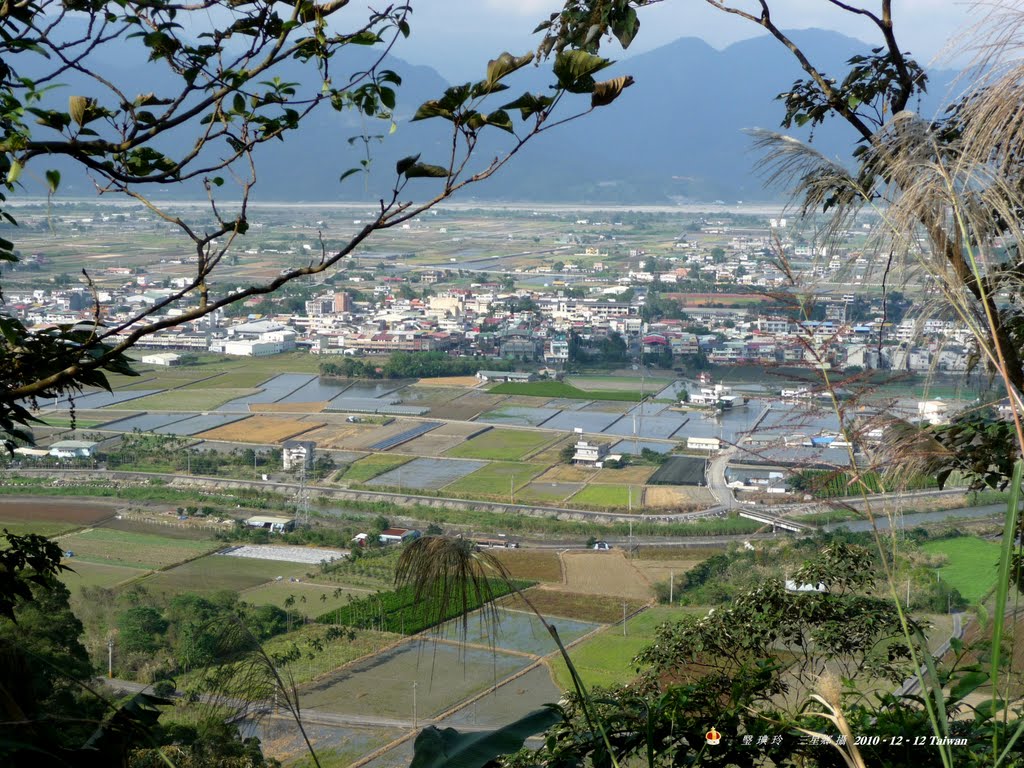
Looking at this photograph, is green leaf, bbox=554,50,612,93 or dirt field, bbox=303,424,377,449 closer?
green leaf, bbox=554,50,612,93

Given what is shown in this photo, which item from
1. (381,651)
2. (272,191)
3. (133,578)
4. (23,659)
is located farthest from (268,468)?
(272,191)

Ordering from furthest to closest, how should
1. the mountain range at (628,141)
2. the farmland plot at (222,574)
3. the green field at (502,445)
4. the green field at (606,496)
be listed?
the mountain range at (628,141)
the green field at (502,445)
the green field at (606,496)
the farmland plot at (222,574)

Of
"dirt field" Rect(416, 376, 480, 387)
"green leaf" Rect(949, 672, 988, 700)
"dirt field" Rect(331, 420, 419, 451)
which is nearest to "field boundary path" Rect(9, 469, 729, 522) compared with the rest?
"dirt field" Rect(331, 420, 419, 451)

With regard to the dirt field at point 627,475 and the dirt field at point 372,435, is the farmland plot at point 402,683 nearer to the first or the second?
the dirt field at point 627,475

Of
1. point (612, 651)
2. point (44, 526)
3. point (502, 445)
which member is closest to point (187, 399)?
point (502, 445)

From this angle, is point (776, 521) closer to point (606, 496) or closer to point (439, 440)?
point (606, 496)

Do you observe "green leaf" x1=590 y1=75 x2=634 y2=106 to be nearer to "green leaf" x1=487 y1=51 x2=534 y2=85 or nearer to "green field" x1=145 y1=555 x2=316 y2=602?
"green leaf" x1=487 y1=51 x2=534 y2=85

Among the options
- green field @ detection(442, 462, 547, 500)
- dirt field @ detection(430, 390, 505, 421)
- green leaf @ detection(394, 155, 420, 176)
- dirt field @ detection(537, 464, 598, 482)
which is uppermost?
green leaf @ detection(394, 155, 420, 176)

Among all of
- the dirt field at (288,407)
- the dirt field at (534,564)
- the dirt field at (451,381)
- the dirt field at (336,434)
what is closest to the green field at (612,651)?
the dirt field at (534,564)
